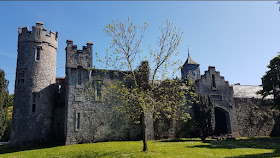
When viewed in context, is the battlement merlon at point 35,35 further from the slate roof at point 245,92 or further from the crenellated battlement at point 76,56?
the slate roof at point 245,92

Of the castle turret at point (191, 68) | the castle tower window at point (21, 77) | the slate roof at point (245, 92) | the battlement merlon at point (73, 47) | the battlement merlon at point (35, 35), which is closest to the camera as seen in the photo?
the castle tower window at point (21, 77)

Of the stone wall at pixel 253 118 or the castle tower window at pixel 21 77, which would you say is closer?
the castle tower window at pixel 21 77

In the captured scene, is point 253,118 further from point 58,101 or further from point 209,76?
point 58,101

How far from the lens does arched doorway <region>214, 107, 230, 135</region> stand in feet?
111

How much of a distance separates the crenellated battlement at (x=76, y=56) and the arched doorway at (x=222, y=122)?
68.0 ft

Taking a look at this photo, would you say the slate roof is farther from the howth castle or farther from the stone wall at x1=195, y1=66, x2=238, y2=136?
the howth castle

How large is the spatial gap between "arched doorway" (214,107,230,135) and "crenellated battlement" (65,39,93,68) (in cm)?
2072

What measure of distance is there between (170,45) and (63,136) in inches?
718

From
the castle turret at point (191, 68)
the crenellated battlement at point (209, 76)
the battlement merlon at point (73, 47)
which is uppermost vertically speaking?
the castle turret at point (191, 68)

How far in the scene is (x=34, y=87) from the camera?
27.2 m

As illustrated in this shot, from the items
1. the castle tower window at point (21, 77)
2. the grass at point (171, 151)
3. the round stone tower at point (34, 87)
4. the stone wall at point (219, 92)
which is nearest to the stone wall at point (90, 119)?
the round stone tower at point (34, 87)

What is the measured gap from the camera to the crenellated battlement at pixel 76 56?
27.4 m

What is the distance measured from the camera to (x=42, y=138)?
26.4m

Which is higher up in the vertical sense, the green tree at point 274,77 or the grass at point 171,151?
the green tree at point 274,77
